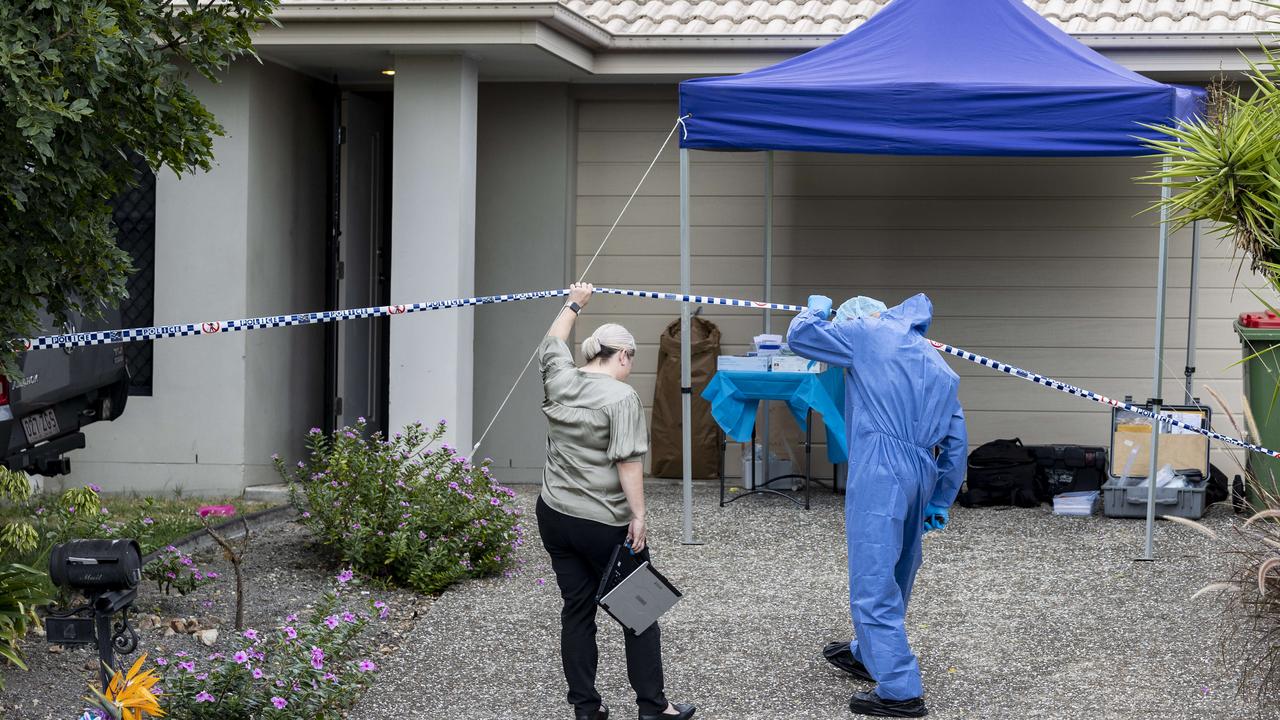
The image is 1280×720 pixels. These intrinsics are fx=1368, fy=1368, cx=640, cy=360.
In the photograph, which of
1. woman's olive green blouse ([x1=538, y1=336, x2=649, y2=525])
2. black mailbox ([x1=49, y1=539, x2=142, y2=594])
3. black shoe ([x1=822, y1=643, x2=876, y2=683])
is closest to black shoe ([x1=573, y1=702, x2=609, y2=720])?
woman's olive green blouse ([x1=538, y1=336, x2=649, y2=525])

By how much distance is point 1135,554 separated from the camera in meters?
7.51

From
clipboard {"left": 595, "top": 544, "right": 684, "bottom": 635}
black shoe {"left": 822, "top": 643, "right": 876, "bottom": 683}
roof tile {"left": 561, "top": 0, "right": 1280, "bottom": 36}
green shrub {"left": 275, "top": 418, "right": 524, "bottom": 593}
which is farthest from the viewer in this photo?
roof tile {"left": 561, "top": 0, "right": 1280, "bottom": 36}

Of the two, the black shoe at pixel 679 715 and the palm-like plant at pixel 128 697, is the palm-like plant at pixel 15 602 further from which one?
the black shoe at pixel 679 715

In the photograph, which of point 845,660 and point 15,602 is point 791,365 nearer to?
point 845,660

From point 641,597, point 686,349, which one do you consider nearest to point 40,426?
point 641,597

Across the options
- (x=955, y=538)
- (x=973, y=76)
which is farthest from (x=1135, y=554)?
(x=973, y=76)

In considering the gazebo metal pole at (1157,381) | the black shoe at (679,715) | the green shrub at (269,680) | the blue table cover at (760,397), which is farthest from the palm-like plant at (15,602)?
the gazebo metal pole at (1157,381)

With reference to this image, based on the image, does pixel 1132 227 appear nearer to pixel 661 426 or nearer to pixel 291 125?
pixel 661 426

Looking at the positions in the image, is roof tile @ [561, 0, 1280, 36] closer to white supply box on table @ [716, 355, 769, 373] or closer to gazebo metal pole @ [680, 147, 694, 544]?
gazebo metal pole @ [680, 147, 694, 544]

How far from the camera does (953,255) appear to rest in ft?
32.5

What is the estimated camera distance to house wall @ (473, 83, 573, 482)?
981 centimetres

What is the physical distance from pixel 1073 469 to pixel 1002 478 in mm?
456

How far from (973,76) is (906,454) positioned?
10.8ft

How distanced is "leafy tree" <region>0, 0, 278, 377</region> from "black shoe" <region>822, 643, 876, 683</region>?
3061 mm
